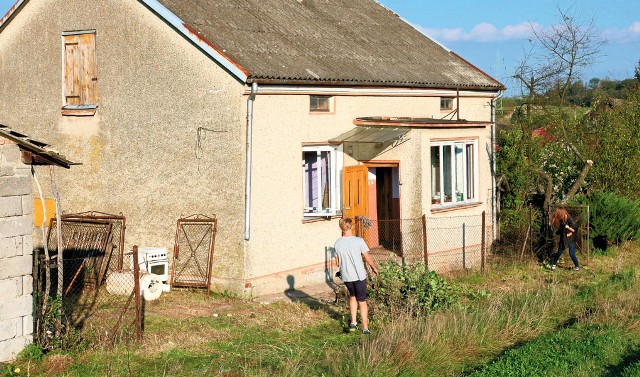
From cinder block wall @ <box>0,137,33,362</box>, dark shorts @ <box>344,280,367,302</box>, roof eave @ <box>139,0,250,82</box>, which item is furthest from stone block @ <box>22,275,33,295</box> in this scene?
roof eave @ <box>139,0,250,82</box>

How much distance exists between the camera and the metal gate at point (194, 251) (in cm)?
1670

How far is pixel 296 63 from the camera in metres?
17.7

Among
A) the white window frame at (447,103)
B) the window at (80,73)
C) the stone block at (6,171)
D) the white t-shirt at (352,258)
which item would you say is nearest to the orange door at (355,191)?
the white window frame at (447,103)

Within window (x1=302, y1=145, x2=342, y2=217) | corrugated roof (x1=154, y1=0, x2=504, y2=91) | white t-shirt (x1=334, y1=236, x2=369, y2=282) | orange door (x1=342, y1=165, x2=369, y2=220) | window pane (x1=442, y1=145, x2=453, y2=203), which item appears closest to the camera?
white t-shirt (x1=334, y1=236, x2=369, y2=282)

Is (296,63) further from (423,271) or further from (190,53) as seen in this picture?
(423,271)

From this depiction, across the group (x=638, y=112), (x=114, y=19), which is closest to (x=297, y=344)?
(x=114, y=19)

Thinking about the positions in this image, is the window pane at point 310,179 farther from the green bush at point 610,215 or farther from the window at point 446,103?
the green bush at point 610,215

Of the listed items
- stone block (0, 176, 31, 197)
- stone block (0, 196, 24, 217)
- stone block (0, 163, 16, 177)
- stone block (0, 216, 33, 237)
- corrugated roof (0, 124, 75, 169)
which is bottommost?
stone block (0, 216, 33, 237)

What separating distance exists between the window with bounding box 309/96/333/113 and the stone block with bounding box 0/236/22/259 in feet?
24.6

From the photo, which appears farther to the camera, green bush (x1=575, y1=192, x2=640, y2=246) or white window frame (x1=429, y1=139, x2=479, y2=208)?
green bush (x1=575, y1=192, x2=640, y2=246)

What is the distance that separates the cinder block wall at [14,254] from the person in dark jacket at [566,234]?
38.7ft

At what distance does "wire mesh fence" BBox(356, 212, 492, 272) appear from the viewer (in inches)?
762

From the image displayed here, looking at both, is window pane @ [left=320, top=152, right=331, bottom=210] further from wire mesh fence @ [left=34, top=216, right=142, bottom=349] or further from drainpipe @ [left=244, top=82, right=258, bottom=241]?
wire mesh fence @ [left=34, top=216, right=142, bottom=349]

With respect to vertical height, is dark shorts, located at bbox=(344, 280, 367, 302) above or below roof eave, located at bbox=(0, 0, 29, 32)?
below
